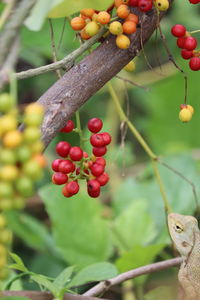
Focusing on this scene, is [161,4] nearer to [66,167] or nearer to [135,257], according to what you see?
[66,167]

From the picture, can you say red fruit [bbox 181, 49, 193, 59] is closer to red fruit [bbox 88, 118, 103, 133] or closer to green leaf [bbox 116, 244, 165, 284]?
red fruit [bbox 88, 118, 103, 133]

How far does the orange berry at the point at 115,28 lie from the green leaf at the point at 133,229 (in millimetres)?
1077

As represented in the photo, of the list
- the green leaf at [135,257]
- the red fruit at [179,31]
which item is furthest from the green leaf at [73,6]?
the green leaf at [135,257]

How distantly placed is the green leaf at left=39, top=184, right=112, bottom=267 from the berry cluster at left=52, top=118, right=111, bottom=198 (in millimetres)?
772

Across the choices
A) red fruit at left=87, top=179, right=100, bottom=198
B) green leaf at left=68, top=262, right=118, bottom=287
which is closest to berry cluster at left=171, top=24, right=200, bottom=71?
red fruit at left=87, top=179, right=100, bottom=198

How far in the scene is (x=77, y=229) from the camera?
1.99 m

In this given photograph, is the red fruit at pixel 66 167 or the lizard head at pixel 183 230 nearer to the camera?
the red fruit at pixel 66 167

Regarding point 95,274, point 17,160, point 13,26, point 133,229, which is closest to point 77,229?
point 133,229

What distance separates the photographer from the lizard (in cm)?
178

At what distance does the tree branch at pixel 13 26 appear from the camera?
94 cm

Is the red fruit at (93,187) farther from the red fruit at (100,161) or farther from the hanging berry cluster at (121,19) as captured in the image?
the hanging berry cluster at (121,19)

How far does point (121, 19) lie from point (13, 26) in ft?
0.86

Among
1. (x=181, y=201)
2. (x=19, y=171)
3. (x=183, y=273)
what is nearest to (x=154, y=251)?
(x=183, y=273)

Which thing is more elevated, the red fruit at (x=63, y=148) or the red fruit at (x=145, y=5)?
the red fruit at (x=145, y=5)
